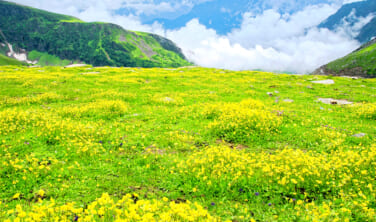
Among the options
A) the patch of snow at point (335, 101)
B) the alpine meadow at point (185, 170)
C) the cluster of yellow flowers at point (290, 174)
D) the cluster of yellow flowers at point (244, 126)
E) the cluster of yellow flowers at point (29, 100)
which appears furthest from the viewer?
the patch of snow at point (335, 101)

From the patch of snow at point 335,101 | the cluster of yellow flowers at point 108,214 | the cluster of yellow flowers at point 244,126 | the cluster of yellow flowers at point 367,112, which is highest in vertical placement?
the patch of snow at point 335,101

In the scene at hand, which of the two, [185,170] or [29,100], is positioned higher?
[29,100]

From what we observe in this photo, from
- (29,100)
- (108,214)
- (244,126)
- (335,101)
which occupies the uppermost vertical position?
(335,101)

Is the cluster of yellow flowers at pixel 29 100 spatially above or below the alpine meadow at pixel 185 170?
above

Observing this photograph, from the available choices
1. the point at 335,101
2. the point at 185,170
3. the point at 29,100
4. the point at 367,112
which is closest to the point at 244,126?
the point at 185,170

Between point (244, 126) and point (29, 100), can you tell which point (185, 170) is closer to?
point (244, 126)

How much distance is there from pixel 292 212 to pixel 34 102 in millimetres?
20831

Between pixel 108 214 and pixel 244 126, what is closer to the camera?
pixel 108 214

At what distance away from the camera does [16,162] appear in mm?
7027

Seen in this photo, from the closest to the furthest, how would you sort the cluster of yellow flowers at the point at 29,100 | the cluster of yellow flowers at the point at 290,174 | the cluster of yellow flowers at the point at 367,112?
the cluster of yellow flowers at the point at 290,174, the cluster of yellow flowers at the point at 367,112, the cluster of yellow flowers at the point at 29,100

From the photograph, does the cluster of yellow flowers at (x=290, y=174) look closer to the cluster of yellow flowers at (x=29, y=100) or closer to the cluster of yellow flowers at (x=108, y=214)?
the cluster of yellow flowers at (x=108, y=214)

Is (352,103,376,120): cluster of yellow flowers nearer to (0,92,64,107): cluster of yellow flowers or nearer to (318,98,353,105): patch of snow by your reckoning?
(318,98,353,105): patch of snow

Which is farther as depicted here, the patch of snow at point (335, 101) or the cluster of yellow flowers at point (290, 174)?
the patch of snow at point (335, 101)

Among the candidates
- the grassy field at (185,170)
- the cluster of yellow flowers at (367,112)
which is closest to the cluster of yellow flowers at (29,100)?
the grassy field at (185,170)
